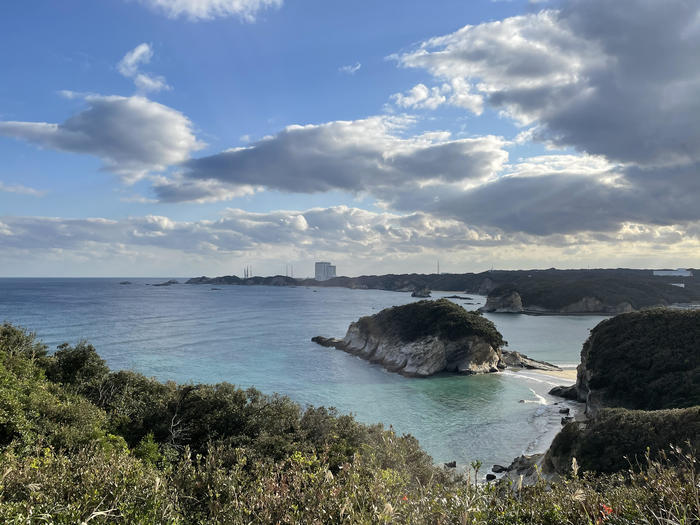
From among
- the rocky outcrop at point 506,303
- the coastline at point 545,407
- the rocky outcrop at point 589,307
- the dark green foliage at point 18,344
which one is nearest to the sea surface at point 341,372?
the coastline at point 545,407

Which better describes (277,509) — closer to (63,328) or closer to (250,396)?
(250,396)

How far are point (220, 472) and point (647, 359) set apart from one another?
4559cm

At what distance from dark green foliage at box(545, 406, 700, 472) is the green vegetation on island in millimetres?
5366

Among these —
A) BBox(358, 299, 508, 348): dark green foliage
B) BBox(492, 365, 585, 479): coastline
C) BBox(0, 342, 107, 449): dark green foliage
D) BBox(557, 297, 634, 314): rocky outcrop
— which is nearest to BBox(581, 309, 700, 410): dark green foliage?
BBox(492, 365, 585, 479): coastline

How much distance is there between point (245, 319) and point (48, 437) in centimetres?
10656

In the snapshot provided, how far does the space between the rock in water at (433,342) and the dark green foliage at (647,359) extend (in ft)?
53.6

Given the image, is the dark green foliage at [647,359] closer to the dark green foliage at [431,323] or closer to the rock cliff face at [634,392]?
the rock cliff face at [634,392]

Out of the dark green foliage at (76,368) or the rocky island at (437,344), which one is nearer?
the dark green foliage at (76,368)

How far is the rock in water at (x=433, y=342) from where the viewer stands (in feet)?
204

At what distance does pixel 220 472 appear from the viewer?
30.3 ft

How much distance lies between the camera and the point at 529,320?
127250 millimetres

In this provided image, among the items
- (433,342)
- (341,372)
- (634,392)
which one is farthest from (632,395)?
(341,372)

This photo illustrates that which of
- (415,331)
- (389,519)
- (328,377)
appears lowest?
(328,377)

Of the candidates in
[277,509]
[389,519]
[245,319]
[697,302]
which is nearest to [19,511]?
[277,509]
